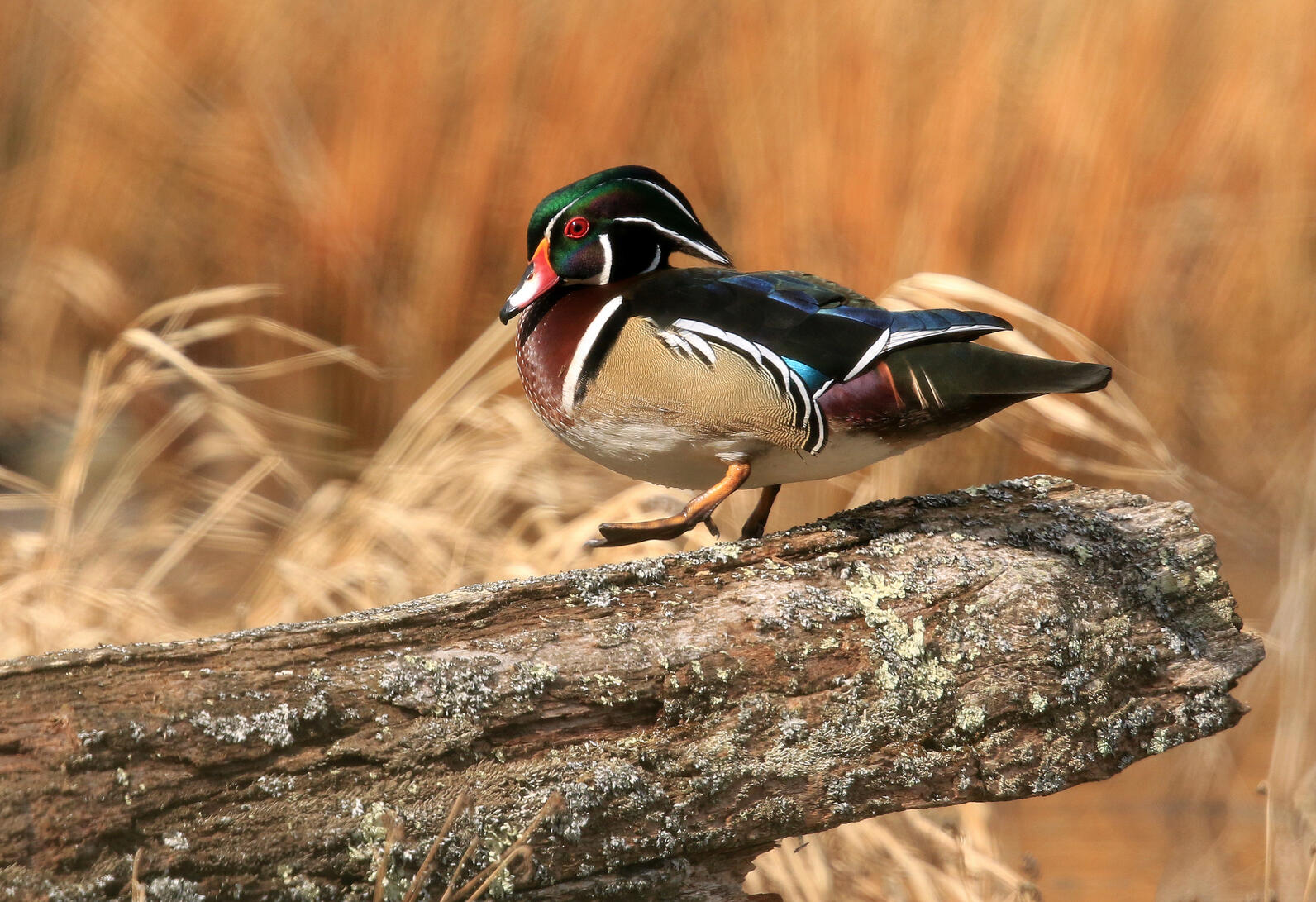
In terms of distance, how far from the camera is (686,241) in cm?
149

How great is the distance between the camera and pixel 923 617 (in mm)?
1202

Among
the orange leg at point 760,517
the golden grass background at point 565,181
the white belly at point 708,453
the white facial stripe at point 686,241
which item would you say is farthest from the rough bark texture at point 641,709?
the golden grass background at point 565,181

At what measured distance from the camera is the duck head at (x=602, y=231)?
1448 millimetres

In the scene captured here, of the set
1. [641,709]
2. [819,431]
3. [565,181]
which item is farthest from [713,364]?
[565,181]

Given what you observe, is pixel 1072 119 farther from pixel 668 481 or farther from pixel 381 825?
pixel 381 825

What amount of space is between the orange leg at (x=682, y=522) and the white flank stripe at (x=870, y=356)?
17 cm

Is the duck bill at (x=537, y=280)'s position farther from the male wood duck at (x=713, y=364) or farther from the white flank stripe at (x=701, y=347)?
the white flank stripe at (x=701, y=347)

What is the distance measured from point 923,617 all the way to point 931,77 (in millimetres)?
2335

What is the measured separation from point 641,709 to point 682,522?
33 centimetres

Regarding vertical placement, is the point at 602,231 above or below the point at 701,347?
above

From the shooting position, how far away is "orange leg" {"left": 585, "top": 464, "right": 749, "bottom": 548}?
1.36 metres

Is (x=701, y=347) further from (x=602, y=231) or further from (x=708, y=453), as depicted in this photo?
(x=602, y=231)

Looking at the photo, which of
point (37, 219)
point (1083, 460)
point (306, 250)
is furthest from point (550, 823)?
point (37, 219)

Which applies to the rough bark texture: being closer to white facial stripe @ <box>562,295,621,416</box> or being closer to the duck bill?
white facial stripe @ <box>562,295,621,416</box>
